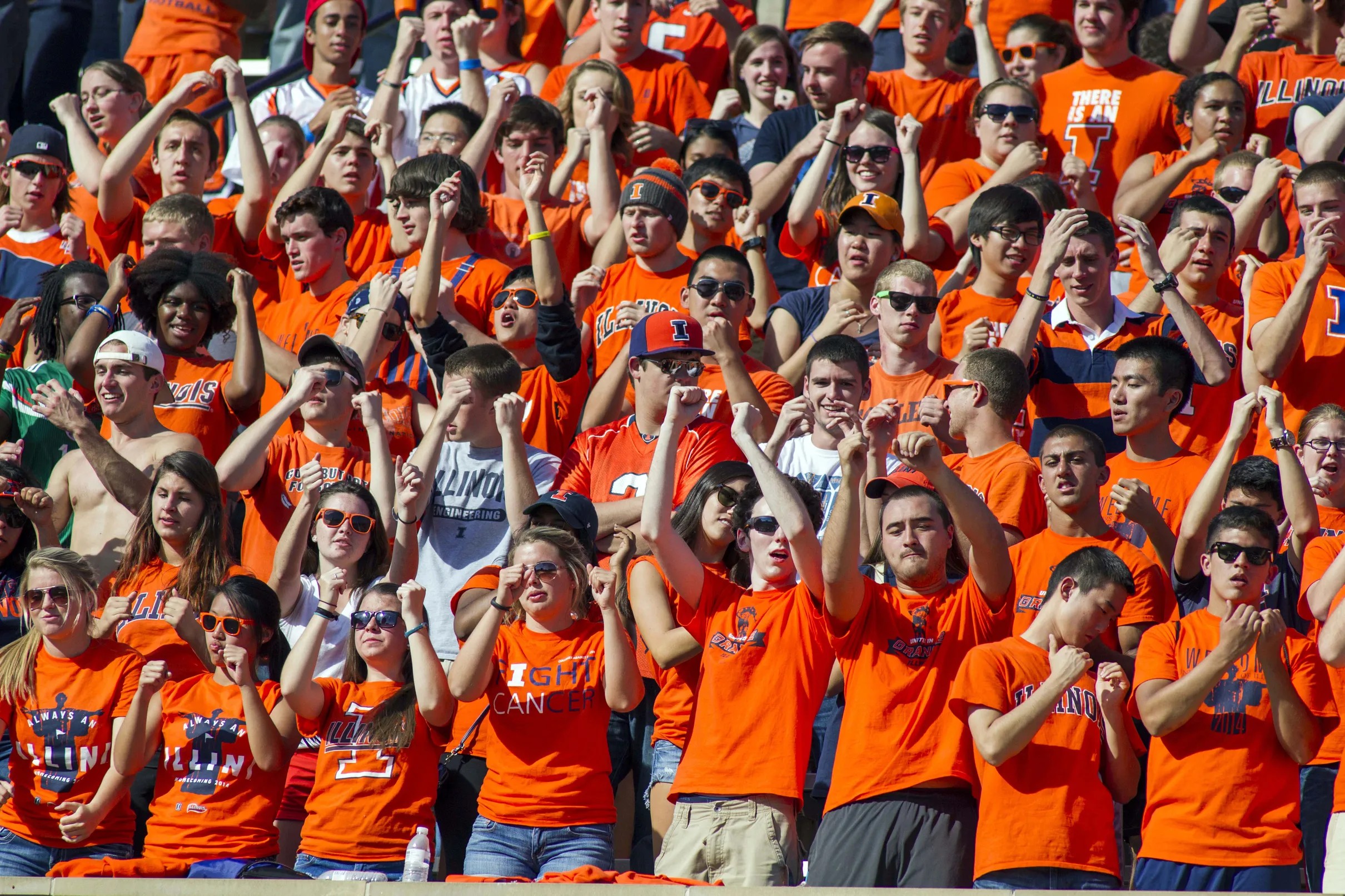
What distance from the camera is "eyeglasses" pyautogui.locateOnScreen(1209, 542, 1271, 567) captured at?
17.6ft

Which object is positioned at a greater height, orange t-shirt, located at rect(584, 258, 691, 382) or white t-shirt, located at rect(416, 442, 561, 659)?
orange t-shirt, located at rect(584, 258, 691, 382)

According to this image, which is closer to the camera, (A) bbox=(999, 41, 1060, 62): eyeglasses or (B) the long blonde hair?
(B) the long blonde hair

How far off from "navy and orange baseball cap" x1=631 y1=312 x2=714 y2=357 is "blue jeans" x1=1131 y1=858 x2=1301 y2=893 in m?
2.50

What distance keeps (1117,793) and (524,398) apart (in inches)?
126

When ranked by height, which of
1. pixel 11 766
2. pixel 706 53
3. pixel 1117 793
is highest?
pixel 706 53

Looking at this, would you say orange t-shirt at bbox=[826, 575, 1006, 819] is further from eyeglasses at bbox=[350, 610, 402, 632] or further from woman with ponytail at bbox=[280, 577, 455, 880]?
eyeglasses at bbox=[350, 610, 402, 632]

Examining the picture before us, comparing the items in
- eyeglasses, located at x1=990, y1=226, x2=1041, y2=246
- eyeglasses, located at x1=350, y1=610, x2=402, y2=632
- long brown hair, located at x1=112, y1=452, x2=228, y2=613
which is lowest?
eyeglasses, located at x1=350, y1=610, x2=402, y2=632

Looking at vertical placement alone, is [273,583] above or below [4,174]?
below

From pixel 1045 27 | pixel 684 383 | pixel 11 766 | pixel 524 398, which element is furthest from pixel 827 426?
pixel 1045 27

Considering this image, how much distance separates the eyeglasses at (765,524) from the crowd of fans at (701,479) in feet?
0.13

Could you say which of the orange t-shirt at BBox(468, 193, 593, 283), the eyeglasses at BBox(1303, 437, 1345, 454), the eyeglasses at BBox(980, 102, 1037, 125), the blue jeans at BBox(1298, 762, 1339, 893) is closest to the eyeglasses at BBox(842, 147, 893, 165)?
the eyeglasses at BBox(980, 102, 1037, 125)

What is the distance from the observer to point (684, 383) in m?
6.43

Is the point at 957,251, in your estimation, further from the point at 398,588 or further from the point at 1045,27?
the point at 398,588

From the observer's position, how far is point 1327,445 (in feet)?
20.1
